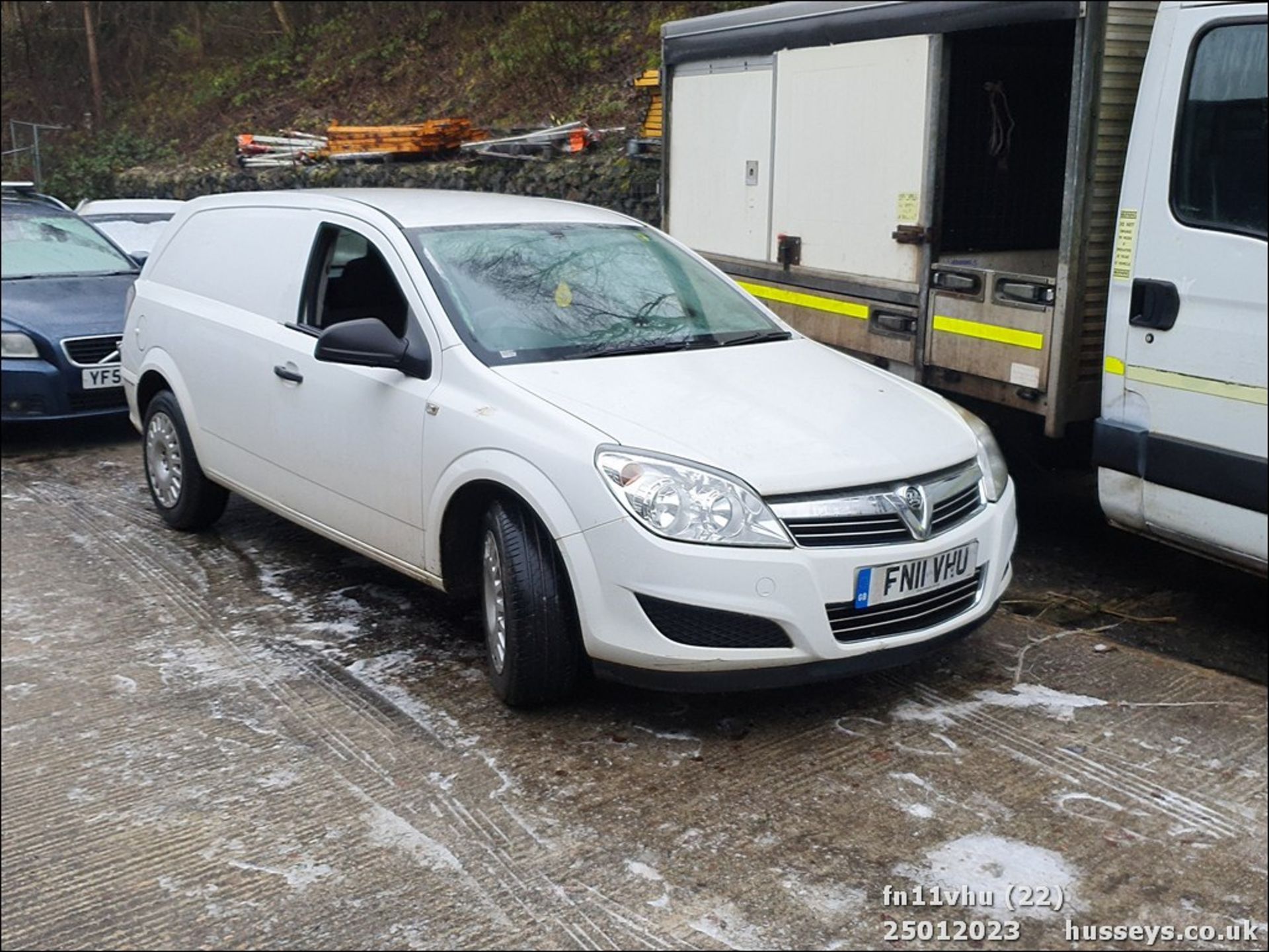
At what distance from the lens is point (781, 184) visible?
6719mm

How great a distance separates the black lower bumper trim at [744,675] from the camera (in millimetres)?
3908

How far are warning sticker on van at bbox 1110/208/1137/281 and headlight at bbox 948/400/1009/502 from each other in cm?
70

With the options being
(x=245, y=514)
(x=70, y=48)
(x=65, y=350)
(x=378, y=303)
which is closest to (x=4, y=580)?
(x=378, y=303)

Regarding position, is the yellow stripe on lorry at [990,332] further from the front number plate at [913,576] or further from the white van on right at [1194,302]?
the front number plate at [913,576]

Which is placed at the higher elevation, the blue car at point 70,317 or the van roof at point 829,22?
the van roof at point 829,22

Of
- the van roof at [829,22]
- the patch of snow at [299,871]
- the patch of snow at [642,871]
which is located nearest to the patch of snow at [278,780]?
the patch of snow at [299,871]

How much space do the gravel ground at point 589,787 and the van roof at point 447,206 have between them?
5.11 ft

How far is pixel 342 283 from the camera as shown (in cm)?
540

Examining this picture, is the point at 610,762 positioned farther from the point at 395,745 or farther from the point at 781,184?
the point at 781,184

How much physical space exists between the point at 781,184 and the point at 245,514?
3182 mm

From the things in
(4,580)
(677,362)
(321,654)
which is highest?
(4,580)

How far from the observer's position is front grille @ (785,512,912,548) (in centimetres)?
382

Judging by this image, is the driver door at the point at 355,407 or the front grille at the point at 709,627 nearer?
the front grille at the point at 709,627

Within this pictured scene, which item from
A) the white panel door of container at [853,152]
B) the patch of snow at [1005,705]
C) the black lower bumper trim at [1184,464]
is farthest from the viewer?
the white panel door of container at [853,152]
